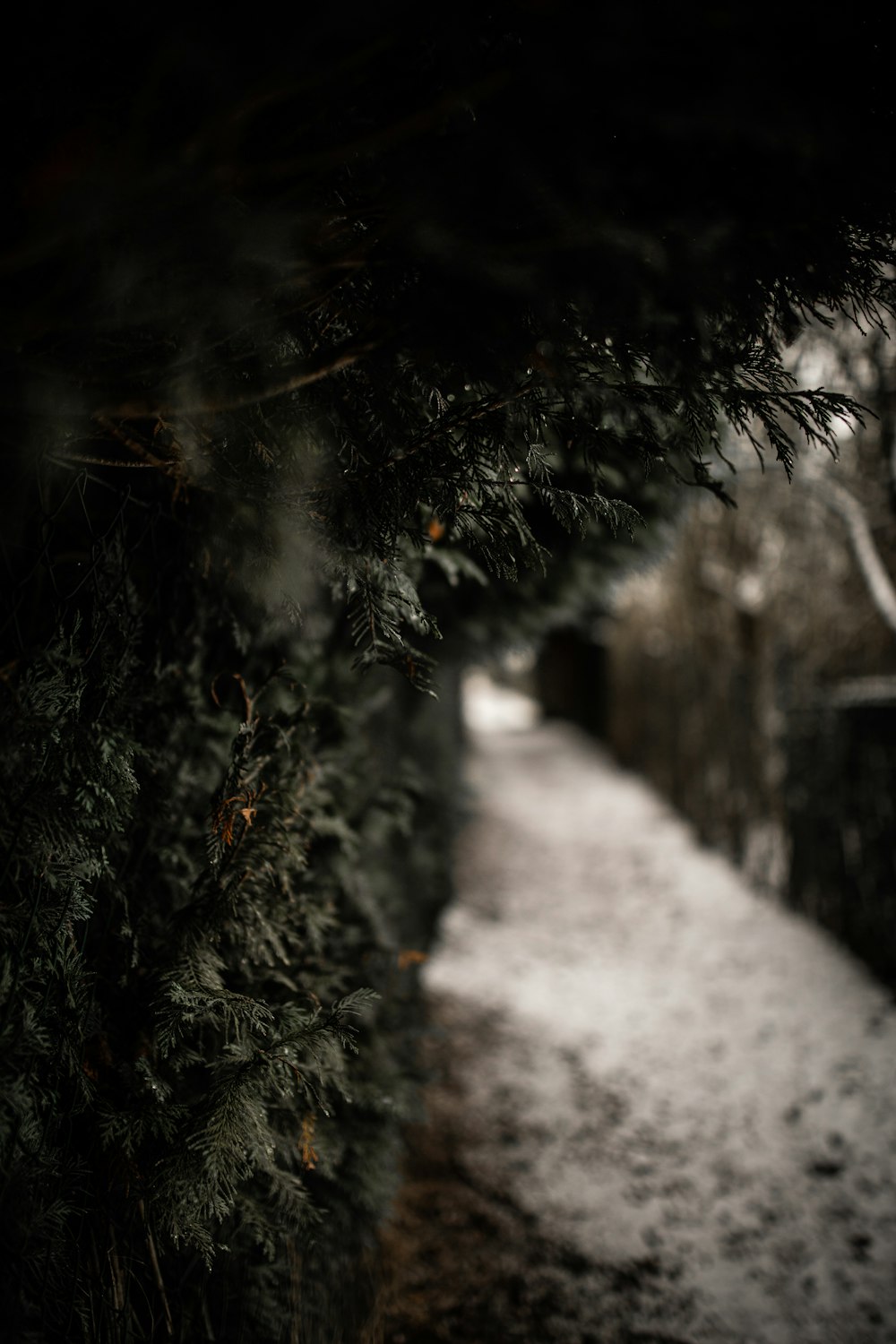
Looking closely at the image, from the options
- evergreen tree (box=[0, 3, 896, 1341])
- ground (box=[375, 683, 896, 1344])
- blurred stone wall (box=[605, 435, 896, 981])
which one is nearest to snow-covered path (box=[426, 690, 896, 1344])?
ground (box=[375, 683, 896, 1344])

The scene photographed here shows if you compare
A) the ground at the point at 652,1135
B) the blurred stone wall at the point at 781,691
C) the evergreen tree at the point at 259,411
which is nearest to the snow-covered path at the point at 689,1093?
the ground at the point at 652,1135

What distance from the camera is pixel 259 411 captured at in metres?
1.43

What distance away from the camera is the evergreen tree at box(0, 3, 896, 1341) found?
994mm

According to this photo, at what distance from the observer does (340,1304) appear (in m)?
2.30

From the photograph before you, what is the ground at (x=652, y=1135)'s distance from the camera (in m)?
2.74

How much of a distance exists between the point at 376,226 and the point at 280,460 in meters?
0.50

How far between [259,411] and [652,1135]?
161 inches

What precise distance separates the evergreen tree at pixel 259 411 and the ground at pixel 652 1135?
1199 mm

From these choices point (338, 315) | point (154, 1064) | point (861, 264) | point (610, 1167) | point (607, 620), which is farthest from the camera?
point (607, 620)

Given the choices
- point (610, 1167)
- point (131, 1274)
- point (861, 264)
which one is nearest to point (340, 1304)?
point (131, 1274)

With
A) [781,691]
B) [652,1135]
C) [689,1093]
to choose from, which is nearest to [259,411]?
[652,1135]

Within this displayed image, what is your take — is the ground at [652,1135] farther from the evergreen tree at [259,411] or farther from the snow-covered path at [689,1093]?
the evergreen tree at [259,411]

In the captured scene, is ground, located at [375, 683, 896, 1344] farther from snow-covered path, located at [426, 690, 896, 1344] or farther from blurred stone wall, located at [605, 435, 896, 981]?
blurred stone wall, located at [605, 435, 896, 981]

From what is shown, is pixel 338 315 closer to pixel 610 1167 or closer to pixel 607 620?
pixel 610 1167
